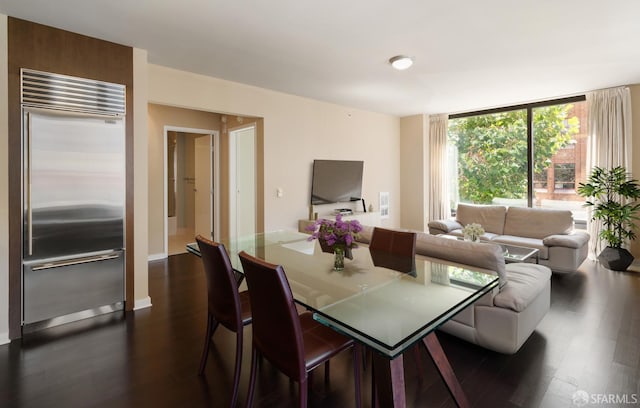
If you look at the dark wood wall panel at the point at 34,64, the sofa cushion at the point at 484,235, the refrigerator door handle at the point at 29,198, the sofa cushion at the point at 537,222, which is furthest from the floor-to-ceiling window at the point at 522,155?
the refrigerator door handle at the point at 29,198

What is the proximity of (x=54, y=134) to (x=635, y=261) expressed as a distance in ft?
23.5

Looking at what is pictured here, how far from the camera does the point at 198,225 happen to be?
6.25 meters

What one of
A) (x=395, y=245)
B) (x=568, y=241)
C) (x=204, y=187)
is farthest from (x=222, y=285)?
(x=204, y=187)

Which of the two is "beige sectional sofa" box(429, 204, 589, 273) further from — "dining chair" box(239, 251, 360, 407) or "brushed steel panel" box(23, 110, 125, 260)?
"brushed steel panel" box(23, 110, 125, 260)

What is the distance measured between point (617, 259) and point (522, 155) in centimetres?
219

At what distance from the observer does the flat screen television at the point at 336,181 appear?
5.34 m

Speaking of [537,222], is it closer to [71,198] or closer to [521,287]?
[521,287]

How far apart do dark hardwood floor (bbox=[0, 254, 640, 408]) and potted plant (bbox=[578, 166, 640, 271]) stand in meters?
1.72

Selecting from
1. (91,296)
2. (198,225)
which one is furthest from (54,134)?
(198,225)

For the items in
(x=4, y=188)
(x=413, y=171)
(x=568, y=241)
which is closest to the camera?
(x=4, y=188)

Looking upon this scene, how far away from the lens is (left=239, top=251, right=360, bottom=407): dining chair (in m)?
1.41

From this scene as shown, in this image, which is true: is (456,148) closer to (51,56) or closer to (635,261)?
(635,261)

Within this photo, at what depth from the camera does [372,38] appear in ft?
9.87

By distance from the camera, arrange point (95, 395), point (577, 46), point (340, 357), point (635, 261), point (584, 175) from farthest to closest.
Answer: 1. point (584, 175)
2. point (635, 261)
3. point (577, 46)
4. point (340, 357)
5. point (95, 395)
